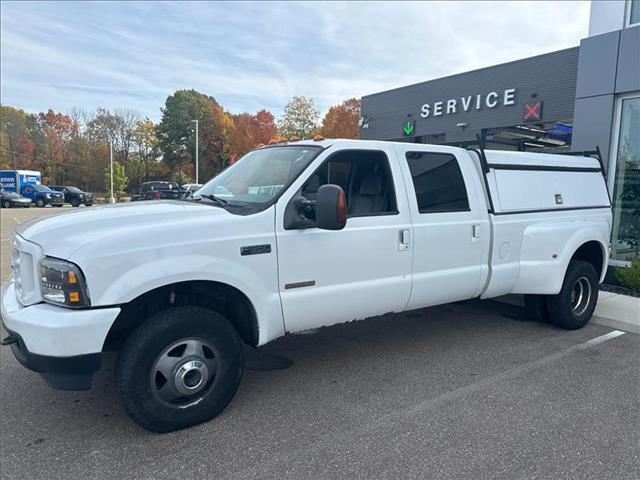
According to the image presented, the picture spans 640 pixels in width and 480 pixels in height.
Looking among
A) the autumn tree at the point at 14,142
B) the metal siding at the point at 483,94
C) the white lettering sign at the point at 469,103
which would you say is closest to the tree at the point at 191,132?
the autumn tree at the point at 14,142

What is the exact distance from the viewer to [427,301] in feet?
14.5

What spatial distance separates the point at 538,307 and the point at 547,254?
79 centimetres

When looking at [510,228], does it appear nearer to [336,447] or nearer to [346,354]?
[346,354]

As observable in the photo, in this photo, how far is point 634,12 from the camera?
8258 mm

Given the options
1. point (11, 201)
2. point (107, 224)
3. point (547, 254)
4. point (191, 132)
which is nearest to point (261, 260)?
point (107, 224)

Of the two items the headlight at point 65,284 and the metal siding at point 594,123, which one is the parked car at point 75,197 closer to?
the metal siding at point 594,123

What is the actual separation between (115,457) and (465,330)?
3858 mm

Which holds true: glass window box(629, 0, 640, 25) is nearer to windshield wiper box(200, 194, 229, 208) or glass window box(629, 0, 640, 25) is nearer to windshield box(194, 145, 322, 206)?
windshield box(194, 145, 322, 206)

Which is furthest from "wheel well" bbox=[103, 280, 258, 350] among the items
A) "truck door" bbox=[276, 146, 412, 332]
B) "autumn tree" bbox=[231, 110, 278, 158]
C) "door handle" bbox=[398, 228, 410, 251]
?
"autumn tree" bbox=[231, 110, 278, 158]

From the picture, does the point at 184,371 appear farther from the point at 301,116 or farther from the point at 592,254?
the point at 301,116

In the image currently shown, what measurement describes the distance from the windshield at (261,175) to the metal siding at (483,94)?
33.1ft

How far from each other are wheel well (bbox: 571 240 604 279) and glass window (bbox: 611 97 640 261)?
298cm

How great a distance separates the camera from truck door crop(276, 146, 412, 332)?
358cm

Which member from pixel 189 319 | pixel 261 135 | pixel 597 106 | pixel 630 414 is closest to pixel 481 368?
pixel 630 414
